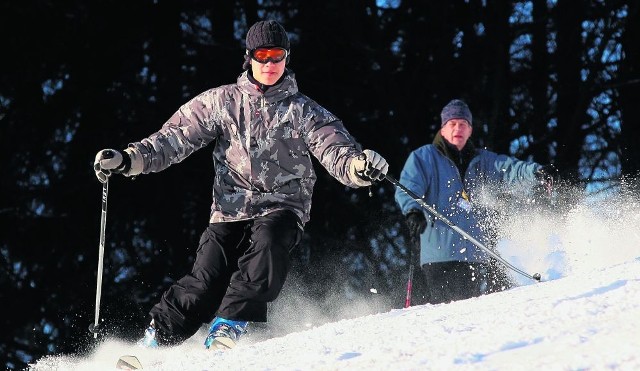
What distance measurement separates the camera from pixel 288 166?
4.36 metres

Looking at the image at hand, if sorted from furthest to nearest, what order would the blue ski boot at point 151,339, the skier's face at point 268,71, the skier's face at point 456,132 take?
the skier's face at point 456,132, the skier's face at point 268,71, the blue ski boot at point 151,339

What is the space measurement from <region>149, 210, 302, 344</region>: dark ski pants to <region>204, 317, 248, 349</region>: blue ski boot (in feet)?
0.10

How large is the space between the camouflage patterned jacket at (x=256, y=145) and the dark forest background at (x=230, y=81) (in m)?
4.67

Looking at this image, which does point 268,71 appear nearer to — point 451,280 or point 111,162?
point 111,162

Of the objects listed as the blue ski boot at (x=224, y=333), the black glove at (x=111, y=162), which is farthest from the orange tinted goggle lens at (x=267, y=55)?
the blue ski boot at (x=224, y=333)

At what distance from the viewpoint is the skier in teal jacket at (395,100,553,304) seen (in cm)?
589

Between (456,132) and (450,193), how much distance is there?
40 cm

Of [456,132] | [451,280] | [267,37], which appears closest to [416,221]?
[451,280]

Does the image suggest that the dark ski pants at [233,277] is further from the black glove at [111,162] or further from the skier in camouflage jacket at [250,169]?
the black glove at [111,162]

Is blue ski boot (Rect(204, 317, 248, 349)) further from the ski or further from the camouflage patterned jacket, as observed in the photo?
the camouflage patterned jacket

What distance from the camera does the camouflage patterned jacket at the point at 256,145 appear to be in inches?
171

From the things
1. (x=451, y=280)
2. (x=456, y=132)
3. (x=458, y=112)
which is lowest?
(x=451, y=280)

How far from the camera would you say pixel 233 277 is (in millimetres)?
4207

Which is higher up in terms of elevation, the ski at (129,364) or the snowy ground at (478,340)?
the snowy ground at (478,340)
